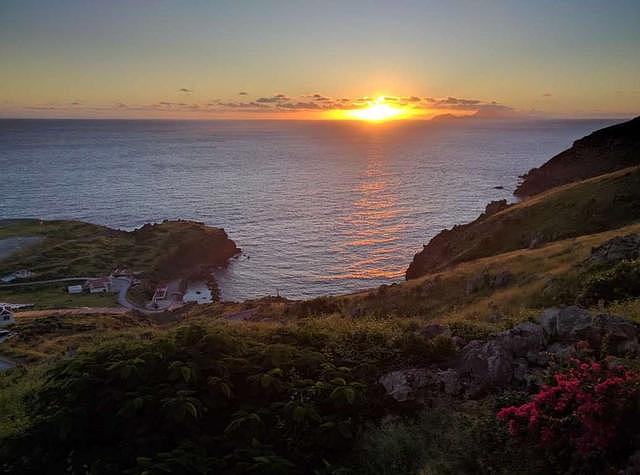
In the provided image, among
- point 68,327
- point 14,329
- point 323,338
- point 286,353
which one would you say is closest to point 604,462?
point 286,353

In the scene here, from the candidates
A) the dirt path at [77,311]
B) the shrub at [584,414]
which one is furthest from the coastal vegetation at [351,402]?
the dirt path at [77,311]

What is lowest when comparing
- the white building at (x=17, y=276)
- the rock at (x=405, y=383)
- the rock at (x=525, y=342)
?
the white building at (x=17, y=276)

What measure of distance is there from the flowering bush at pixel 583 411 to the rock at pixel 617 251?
1651cm

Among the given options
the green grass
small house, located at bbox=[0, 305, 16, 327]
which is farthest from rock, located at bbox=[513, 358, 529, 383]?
the green grass

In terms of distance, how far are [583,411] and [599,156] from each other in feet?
349

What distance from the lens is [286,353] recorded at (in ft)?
43.4

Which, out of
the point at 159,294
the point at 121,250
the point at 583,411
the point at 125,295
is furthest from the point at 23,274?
the point at 583,411

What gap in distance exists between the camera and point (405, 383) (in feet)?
41.9

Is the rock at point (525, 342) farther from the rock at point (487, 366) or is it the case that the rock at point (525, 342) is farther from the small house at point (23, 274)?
the small house at point (23, 274)

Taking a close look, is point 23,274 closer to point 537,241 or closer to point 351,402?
point 537,241

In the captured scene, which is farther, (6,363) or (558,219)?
(558,219)

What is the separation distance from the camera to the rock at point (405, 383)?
12.5 metres

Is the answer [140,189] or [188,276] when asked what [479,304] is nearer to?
[188,276]

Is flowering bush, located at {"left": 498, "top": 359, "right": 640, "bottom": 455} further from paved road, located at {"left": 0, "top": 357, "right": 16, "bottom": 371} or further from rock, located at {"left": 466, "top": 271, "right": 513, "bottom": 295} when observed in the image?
paved road, located at {"left": 0, "top": 357, "right": 16, "bottom": 371}
